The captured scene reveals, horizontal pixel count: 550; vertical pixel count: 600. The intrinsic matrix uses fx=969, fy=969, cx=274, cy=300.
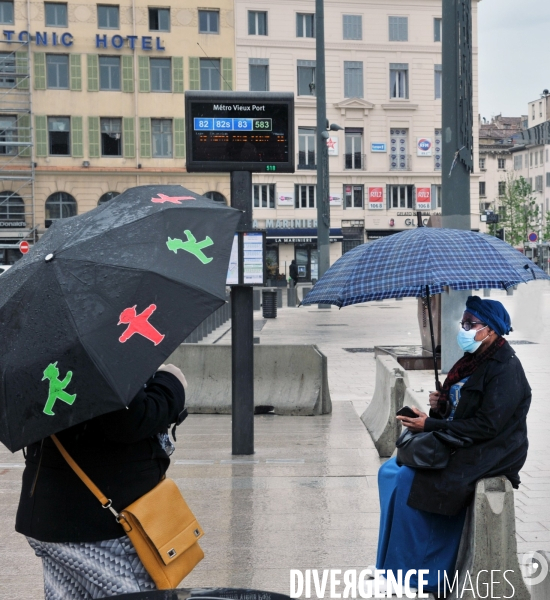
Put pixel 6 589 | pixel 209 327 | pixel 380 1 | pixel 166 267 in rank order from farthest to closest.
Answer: pixel 380 1 → pixel 209 327 → pixel 6 589 → pixel 166 267

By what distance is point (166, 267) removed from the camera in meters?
3.24

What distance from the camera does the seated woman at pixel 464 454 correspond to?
14.0 feet

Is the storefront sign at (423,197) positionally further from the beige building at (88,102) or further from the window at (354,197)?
the beige building at (88,102)

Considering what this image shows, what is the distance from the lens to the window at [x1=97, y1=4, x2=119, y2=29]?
160 feet

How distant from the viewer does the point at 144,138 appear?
49.3 metres

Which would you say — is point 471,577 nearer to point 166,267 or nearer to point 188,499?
point 166,267

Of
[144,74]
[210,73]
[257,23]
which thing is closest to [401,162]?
[257,23]

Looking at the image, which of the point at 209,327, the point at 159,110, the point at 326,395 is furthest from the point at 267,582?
the point at 159,110

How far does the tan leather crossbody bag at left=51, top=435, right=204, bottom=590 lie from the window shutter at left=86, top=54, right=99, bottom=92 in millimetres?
47668

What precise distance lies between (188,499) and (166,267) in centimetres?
380

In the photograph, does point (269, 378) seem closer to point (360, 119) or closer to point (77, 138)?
point (77, 138)

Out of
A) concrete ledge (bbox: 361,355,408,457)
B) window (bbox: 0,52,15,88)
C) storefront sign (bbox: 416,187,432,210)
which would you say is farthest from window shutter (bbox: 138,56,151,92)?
concrete ledge (bbox: 361,355,408,457)

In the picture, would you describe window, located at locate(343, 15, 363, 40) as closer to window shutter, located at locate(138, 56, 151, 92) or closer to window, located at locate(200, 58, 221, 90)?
window, located at locate(200, 58, 221, 90)

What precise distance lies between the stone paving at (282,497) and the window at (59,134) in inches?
1557
